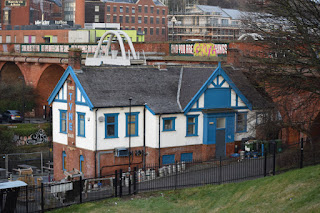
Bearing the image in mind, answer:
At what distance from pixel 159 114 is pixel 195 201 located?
379 inches

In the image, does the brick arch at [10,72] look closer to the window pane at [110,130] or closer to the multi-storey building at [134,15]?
the multi-storey building at [134,15]

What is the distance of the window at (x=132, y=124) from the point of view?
102 feet

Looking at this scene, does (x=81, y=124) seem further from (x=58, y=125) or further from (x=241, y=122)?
(x=241, y=122)

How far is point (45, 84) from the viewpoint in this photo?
66.9 metres

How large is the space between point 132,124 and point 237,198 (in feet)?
38.9

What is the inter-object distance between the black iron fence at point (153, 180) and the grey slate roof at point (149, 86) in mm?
4085

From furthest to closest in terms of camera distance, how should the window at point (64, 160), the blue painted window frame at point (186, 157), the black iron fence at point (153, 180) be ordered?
the window at point (64, 160) → the blue painted window frame at point (186, 157) → the black iron fence at point (153, 180)

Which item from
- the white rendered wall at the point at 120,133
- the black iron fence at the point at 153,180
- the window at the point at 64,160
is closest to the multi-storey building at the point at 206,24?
the window at the point at 64,160

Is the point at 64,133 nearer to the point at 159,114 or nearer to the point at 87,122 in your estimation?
the point at 87,122

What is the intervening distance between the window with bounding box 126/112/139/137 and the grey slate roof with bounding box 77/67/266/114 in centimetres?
67

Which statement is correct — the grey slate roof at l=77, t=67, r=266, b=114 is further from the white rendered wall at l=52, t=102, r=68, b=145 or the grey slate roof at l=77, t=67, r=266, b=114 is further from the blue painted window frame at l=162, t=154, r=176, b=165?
the white rendered wall at l=52, t=102, r=68, b=145

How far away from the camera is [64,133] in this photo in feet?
108

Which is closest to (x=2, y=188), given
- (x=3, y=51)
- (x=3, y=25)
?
(x=3, y=51)

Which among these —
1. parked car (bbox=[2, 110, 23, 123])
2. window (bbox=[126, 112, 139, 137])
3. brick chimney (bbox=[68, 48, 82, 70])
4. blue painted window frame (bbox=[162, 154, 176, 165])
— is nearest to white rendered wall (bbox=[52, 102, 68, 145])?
brick chimney (bbox=[68, 48, 82, 70])
